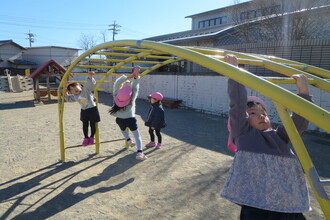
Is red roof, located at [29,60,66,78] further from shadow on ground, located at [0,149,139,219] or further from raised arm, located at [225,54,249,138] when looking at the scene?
raised arm, located at [225,54,249,138]

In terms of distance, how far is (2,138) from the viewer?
5379 millimetres

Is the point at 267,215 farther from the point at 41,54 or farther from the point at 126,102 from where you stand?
the point at 41,54

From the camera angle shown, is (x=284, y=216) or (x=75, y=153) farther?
(x=75, y=153)

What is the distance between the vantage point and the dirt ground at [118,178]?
2.59m

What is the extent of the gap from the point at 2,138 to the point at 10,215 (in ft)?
11.8

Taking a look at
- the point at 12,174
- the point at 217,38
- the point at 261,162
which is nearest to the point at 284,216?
the point at 261,162

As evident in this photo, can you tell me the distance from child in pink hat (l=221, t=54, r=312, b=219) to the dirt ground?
120cm

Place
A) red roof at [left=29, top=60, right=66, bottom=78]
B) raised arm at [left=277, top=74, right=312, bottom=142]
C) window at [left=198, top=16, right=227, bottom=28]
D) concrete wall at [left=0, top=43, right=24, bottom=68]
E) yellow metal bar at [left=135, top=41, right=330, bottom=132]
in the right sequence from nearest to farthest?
yellow metal bar at [left=135, top=41, right=330, bottom=132], raised arm at [left=277, top=74, right=312, bottom=142], red roof at [left=29, top=60, right=66, bottom=78], window at [left=198, top=16, right=227, bottom=28], concrete wall at [left=0, top=43, right=24, bottom=68]

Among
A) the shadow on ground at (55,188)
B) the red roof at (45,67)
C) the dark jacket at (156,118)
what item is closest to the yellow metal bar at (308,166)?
the shadow on ground at (55,188)

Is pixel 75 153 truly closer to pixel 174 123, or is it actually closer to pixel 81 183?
pixel 81 183

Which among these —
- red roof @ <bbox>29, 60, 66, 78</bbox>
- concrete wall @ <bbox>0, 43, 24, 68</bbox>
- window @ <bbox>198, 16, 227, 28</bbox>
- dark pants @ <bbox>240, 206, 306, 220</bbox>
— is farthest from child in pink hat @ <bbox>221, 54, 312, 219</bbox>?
concrete wall @ <bbox>0, 43, 24, 68</bbox>

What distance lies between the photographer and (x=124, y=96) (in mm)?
3719

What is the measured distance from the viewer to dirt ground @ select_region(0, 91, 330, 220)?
2594 millimetres

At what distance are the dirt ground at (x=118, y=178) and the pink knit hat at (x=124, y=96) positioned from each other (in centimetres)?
100
